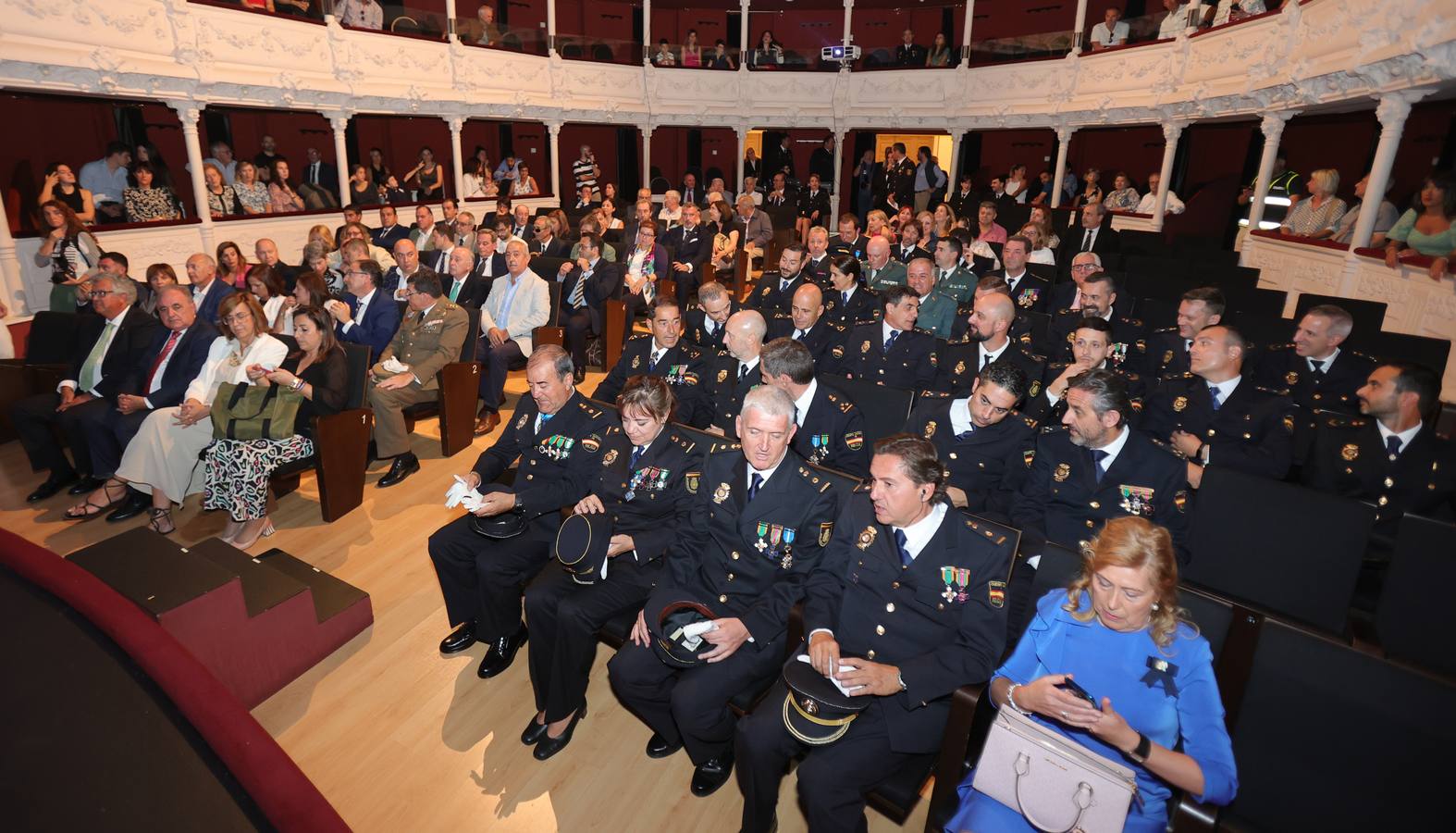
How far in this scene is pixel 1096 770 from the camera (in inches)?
61.5

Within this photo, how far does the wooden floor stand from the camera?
8.30 feet

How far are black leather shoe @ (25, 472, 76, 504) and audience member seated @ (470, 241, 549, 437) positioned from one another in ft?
8.88

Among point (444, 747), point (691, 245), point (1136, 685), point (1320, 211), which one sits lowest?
point (444, 747)

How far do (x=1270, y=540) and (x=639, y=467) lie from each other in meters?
2.57

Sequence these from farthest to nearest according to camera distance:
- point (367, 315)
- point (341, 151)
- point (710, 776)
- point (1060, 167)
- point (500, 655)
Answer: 1. point (1060, 167)
2. point (341, 151)
3. point (367, 315)
4. point (500, 655)
5. point (710, 776)

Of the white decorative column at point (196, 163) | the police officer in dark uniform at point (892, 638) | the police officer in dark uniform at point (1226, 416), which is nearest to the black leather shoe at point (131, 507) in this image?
the police officer in dark uniform at point (892, 638)

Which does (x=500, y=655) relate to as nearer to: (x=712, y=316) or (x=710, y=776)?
(x=710, y=776)

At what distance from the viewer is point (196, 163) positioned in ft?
30.6

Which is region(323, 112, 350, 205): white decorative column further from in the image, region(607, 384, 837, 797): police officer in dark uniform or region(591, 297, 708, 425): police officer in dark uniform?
region(607, 384, 837, 797): police officer in dark uniform

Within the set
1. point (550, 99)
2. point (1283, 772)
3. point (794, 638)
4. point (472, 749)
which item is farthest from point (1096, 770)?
point (550, 99)

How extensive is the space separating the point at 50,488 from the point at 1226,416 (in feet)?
24.0

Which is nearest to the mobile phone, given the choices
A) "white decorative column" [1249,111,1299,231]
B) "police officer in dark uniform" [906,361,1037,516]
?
"police officer in dark uniform" [906,361,1037,516]

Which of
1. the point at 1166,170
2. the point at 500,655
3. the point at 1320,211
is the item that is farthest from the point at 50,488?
the point at 1166,170

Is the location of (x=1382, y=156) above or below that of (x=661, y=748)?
above
